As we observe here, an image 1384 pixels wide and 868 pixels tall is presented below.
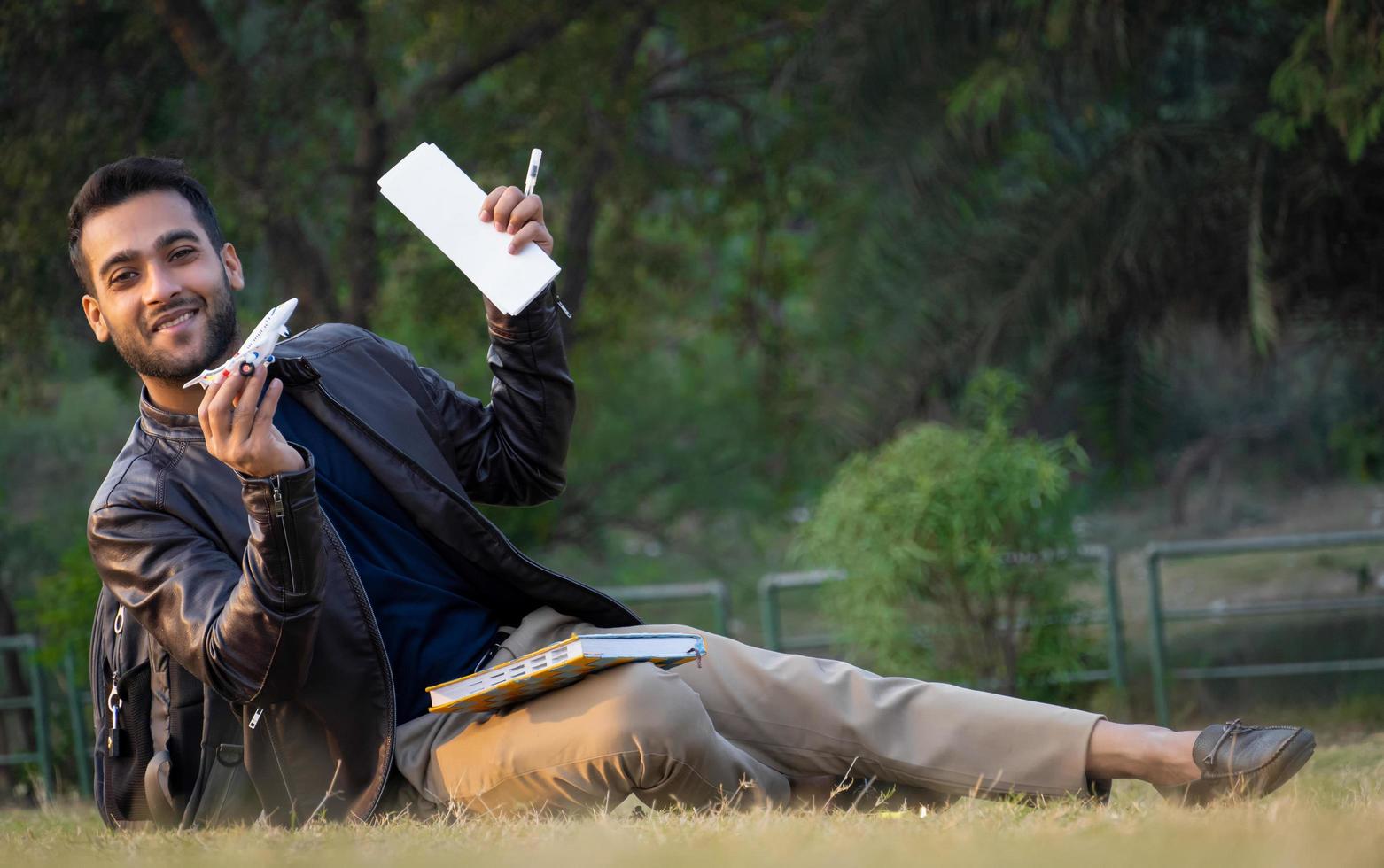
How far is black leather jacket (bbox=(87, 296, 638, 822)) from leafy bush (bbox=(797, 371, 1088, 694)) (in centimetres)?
414

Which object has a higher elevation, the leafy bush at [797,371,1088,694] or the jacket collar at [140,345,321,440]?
the jacket collar at [140,345,321,440]

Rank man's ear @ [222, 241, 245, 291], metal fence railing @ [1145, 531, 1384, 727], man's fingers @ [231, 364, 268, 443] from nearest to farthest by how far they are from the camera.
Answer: man's fingers @ [231, 364, 268, 443] → man's ear @ [222, 241, 245, 291] → metal fence railing @ [1145, 531, 1384, 727]

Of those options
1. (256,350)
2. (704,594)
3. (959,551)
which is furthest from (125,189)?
(704,594)

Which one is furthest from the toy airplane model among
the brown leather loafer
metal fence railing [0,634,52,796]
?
metal fence railing [0,634,52,796]

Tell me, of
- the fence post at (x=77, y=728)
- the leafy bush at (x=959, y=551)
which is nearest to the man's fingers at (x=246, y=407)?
the leafy bush at (x=959, y=551)

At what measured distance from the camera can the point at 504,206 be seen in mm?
3529

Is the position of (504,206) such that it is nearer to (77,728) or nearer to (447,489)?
(447,489)

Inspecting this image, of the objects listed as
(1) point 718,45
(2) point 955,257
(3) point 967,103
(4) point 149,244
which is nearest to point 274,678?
(4) point 149,244

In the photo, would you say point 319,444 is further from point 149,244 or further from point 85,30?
point 85,30

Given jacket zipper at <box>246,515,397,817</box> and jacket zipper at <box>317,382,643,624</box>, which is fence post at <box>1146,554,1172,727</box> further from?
jacket zipper at <box>246,515,397,817</box>

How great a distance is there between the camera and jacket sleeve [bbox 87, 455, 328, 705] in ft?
9.87

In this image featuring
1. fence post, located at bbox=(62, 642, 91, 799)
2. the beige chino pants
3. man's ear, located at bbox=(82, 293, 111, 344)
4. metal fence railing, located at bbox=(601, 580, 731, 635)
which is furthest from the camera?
metal fence railing, located at bbox=(601, 580, 731, 635)

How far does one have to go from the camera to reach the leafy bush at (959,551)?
7734 mm

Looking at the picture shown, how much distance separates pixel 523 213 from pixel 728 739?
49.9 inches
